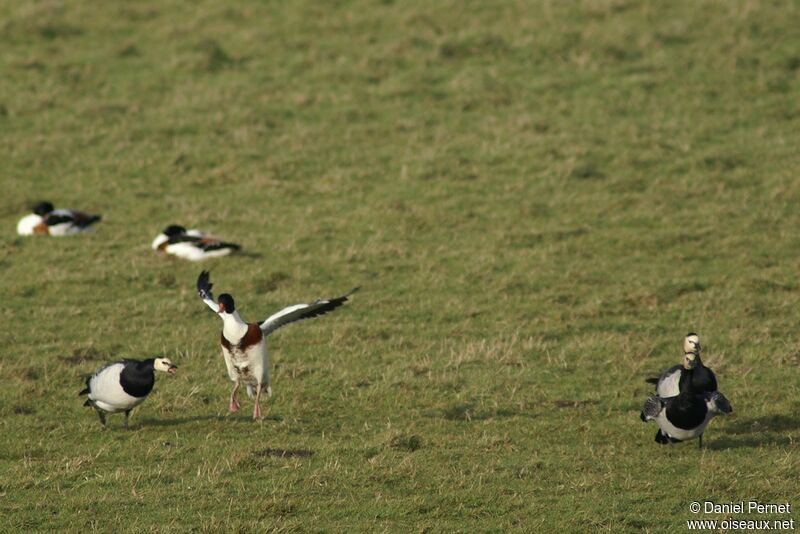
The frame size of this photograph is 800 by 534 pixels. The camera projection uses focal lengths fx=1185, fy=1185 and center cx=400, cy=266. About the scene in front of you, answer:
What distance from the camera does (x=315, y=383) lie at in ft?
49.1

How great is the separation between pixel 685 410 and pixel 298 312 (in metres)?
4.51

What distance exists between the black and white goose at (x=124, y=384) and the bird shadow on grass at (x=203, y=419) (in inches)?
18.3

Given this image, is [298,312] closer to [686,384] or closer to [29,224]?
[686,384]

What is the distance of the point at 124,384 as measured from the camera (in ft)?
41.8

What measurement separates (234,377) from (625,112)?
53.2 ft

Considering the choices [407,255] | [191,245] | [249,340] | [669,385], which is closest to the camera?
[669,385]

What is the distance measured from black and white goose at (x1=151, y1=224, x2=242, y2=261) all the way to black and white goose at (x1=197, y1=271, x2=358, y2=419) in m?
5.88

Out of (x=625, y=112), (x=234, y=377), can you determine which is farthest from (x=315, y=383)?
(x=625, y=112)

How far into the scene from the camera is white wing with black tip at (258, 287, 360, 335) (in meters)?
13.5

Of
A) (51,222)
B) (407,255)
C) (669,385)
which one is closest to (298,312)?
(669,385)

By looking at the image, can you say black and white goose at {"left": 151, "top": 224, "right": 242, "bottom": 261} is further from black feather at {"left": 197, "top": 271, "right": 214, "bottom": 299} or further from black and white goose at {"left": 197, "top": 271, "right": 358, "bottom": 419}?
black and white goose at {"left": 197, "top": 271, "right": 358, "bottom": 419}

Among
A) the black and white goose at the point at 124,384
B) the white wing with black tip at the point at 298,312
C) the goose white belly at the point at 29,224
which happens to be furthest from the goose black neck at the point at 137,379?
the goose white belly at the point at 29,224

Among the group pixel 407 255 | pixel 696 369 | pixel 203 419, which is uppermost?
pixel 407 255

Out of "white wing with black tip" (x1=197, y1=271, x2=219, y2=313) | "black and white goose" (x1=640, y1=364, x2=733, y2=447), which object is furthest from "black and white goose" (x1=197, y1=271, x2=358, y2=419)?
"black and white goose" (x1=640, y1=364, x2=733, y2=447)
